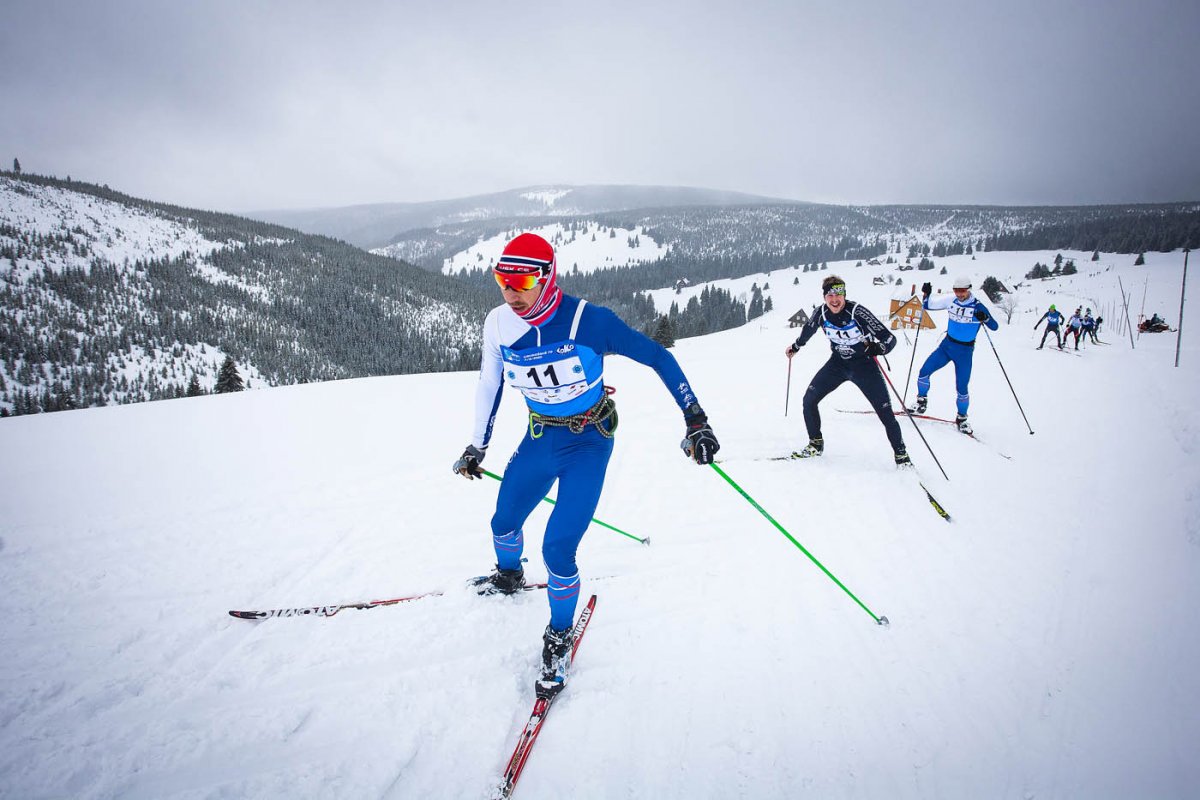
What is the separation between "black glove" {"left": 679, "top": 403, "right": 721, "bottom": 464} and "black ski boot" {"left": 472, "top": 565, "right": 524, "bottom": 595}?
1.97 meters

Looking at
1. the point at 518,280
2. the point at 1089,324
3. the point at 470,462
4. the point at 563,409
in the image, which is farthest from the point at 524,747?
the point at 1089,324

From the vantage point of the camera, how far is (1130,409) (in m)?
8.94

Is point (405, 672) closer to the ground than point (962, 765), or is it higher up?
higher up

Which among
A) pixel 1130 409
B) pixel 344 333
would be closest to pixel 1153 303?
pixel 1130 409

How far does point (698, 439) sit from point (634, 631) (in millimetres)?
1680

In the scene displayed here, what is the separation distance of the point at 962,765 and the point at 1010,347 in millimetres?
20313

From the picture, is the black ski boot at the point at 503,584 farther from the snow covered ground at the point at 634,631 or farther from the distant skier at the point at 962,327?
the distant skier at the point at 962,327

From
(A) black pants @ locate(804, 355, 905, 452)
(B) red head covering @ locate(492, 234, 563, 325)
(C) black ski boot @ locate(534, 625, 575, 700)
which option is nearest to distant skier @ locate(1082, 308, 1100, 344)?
(A) black pants @ locate(804, 355, 905, 452)

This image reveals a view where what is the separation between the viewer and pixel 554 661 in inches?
128

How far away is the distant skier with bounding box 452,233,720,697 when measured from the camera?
3.29 m

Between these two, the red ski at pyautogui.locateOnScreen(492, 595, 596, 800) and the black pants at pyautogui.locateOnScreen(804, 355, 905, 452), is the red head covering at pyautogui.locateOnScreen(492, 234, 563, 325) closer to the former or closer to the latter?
the red ski at pyautogui.locateOnScreen(492, 595, 596, 800)

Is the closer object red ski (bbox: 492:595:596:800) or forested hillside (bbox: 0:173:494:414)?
red ski (bbox: 492:595:596:800)

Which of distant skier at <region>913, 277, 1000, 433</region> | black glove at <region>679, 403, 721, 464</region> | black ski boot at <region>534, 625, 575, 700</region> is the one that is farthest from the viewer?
distant skier at <region>913, 277, 1000, 433</region>

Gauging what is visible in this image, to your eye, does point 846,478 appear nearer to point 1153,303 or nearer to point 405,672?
point 405,672
